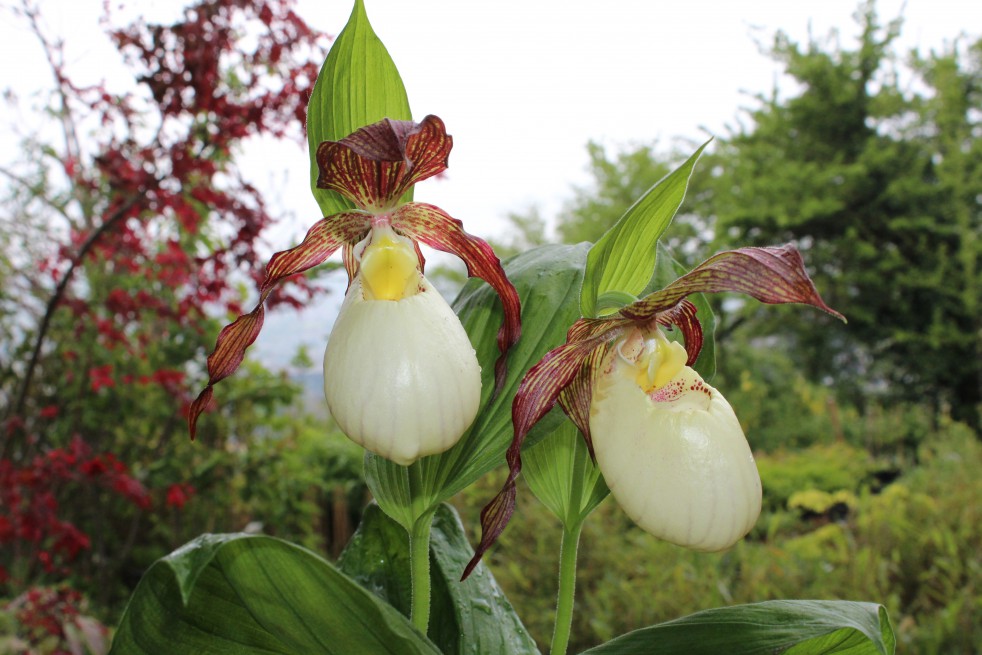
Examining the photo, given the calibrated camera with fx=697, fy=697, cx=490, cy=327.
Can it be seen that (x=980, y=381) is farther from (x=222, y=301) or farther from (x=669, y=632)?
(x=669, y=632)

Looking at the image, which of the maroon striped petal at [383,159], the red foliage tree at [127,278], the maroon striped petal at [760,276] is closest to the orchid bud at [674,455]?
the maroon striped petal at [760,276]

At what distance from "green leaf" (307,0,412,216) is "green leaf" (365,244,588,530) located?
18cm

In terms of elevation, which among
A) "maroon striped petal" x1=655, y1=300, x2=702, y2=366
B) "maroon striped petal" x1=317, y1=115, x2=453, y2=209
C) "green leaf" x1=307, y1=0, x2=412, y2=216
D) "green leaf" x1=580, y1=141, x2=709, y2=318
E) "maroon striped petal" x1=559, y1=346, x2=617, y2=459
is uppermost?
"green leaf" x1=307, y1=0, x2=412, y2=216

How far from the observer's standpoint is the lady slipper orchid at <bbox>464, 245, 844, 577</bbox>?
0.49 metres

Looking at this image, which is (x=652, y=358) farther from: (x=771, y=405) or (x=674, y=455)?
(x=771, y=405)

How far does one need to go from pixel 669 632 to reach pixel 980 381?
596cm

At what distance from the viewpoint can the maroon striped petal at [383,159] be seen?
0.46 meters

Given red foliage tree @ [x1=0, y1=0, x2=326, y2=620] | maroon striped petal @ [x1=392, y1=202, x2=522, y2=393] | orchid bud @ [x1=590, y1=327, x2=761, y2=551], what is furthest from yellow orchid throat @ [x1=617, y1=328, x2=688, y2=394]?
red foliage tree @ [x1=0, y1=0, x2=326, y2=620]

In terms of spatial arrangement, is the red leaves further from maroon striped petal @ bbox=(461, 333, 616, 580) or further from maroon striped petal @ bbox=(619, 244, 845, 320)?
maroon striped petal @ bbox=(619, 244, 845, 320)

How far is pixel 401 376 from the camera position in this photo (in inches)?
19.3

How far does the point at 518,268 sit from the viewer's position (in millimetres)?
636

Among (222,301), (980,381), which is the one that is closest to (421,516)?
(222,301)

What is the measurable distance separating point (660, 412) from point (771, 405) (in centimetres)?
466

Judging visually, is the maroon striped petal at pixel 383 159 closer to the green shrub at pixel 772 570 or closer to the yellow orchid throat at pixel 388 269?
the yellow orchid throat at pixel 388 269
